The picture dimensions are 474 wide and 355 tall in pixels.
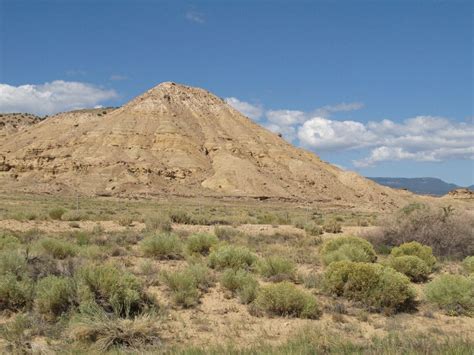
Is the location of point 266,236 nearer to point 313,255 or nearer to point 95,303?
point 313,255

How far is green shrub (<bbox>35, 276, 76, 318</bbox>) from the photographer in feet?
30.4

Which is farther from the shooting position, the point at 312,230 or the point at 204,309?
the point at 312,230

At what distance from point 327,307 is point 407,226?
10.3 m

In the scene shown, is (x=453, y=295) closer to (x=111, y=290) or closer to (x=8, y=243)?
(x=111, y=290)

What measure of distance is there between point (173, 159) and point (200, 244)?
52.5 meters

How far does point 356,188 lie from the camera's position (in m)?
72.8

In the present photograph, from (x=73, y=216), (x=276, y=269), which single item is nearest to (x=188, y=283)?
(x=276, y=269)

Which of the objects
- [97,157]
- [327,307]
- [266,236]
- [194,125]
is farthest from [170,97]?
[327,307]

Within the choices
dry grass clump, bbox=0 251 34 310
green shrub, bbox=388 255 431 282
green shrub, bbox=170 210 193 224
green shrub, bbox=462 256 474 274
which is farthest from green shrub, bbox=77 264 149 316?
green shrub, bbox=170 210 193 224

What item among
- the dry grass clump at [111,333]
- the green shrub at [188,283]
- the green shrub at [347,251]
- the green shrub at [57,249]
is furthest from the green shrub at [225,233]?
the dry grass clump at [111,333]

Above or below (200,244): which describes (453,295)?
below

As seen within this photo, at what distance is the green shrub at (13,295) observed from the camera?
975 cm

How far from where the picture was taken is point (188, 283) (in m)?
11.1

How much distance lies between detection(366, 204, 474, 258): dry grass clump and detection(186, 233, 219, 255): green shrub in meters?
6.41
